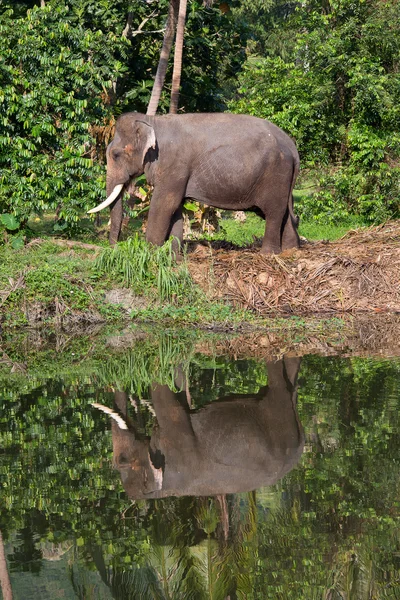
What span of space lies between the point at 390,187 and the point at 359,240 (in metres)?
6.74

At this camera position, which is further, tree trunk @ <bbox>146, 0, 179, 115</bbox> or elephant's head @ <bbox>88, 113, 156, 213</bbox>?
tree trunk @ <bbox>146, 0, 179, 115</bbox>

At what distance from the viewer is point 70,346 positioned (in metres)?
11.5

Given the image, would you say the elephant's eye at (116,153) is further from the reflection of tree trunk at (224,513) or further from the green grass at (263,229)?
the reflection of tree trunk at (224,513)

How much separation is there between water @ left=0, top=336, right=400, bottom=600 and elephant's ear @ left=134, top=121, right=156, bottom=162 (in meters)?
3.81

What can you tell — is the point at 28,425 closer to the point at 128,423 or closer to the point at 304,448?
the point at 128,423

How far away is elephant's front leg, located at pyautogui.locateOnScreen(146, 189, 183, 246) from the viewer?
43.6ft

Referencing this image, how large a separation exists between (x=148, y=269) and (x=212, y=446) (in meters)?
6.01

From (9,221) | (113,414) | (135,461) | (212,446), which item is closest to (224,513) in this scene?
(135,461)

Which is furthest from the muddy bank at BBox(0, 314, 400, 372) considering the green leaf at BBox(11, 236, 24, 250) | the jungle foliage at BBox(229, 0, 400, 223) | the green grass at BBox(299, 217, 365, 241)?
the jungle foliage at BBox(229, 0, 400, 223)

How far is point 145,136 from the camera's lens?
12.9 m

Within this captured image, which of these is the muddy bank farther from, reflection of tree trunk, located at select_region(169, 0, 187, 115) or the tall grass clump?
reflection of tree trunk, located at select_region(169, 0, 187, 115)

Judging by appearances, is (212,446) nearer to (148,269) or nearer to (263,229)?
(148,269)

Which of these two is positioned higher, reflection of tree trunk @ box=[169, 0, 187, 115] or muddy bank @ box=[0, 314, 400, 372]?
reflection of tree trunk @ box=[169, 0, 187, 115]

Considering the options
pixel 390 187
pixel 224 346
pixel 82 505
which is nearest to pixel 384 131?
pixel 390 187
